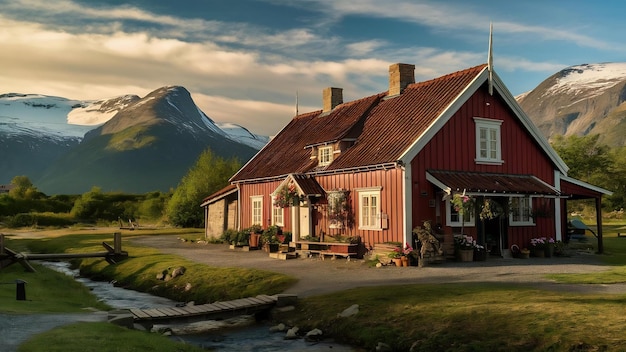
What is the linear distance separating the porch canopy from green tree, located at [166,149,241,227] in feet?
96.6

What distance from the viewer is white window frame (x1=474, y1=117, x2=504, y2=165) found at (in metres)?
26.5

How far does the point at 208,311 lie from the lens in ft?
50.4

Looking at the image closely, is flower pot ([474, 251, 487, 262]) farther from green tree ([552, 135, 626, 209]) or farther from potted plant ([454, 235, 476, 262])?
green tree ([552, 135, 626, 209])

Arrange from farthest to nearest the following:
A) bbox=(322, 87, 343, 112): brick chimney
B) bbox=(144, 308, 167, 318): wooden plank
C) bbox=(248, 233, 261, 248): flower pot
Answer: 1. bbox=(322, 87, 343, 112): brick chimney
2. bbox=(248, 233, 261, 248): flower pot
3. bbox=(144, 308, 167, 318): wooden plank

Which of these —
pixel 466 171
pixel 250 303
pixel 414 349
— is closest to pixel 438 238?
pixel 466 171

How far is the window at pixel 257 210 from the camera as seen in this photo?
33750 millimetres

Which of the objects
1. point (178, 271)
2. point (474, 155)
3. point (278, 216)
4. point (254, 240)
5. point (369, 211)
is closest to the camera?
point (178, 271)

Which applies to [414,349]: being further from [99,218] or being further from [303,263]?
[99,218]

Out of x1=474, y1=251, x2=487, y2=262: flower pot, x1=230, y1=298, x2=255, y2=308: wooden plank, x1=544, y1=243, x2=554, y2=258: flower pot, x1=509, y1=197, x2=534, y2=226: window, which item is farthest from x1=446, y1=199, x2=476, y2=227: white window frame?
x1=230, y1=298, x2=255, y2=308: wooden plank

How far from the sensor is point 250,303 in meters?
16.1

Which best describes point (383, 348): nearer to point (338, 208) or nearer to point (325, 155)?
point (338, 208)

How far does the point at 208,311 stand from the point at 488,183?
1416cm

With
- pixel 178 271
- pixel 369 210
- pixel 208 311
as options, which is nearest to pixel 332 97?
pixel 369 210

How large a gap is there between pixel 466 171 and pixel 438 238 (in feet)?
12.5
